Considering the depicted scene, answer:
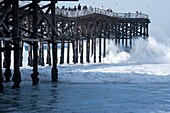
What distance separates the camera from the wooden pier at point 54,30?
18719 millimetres

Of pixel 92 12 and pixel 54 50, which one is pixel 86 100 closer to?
pixel 54 50

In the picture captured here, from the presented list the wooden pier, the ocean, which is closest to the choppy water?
the ocean

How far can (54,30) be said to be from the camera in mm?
21859

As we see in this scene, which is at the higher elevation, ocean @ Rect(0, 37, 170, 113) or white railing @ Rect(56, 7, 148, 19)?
white railing @ Rect(56, 7, 148, 19)

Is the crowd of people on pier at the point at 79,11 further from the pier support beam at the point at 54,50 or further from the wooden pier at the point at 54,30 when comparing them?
the pier support beam at the point at 54,50

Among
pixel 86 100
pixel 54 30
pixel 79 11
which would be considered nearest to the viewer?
pixel 86 100

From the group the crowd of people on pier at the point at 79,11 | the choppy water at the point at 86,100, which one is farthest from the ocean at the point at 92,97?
the crowd of people on pier at the point at 79,11

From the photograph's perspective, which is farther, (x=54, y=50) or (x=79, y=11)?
(x=79, y=11)

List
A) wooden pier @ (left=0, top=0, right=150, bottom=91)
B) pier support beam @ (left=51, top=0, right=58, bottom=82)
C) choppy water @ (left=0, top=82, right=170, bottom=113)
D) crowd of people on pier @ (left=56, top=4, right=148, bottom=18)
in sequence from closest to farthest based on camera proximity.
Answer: choppy water @ (left=0, top=82, right=170, bottom=113)
wooden pier @ (left=0, top=0, right=150, bottom=91)
pier support beam @ (left=51, top=0, right=58, bottom=82)
crowd of people on pier @ (left=56, top=4, right=148, bottom=18)

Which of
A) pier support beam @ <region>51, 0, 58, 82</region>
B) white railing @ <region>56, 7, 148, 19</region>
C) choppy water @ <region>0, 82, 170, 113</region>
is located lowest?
choppy water @ <region>0, 82, 170, 113</region>

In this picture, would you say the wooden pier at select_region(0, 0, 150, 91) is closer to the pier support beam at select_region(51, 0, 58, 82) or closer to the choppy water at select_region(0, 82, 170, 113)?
the pier support beam at select_region(51, 0, 58, 82)

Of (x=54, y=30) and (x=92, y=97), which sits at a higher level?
(x=54, y=30)

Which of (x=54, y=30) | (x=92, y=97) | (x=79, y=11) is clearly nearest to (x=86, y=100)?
(x=92, y=97)

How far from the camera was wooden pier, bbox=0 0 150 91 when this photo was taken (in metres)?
18.7
